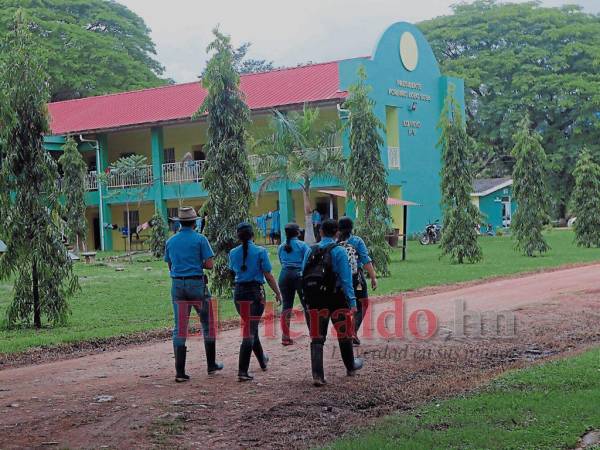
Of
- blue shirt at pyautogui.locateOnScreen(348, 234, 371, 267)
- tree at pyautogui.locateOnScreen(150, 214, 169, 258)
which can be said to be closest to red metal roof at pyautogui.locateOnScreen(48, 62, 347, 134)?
tree at pyautogui.locateOnScreen(150, 214, 169, 258)

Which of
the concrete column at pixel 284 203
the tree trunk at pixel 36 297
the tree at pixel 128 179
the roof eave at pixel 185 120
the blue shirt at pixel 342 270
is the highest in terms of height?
the roof eave at pixel 185 120

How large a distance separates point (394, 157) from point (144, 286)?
60.4ft

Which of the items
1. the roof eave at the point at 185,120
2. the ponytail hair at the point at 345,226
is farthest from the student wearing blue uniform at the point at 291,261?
the roof eave at the point at 185,120

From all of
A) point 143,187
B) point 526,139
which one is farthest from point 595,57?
point 143,187

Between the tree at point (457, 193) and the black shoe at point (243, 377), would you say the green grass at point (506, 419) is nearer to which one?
the black shoe at point (243, 377)

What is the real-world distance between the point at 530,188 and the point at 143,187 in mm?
16322

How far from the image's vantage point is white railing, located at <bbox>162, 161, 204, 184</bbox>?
34281 millimetres

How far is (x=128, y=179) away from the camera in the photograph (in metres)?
35.3

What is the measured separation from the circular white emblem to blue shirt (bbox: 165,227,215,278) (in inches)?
1121

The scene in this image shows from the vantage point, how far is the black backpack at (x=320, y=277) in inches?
303

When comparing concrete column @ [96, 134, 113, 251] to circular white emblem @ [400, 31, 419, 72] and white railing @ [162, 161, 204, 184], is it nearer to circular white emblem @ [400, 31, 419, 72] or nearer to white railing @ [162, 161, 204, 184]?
white railing @ [162, 161, 204, 184]

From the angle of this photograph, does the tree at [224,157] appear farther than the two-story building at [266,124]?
No

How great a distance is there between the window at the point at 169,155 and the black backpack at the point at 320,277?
101 feet

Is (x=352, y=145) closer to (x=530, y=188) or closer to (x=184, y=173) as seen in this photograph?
(x=530, y=188)
